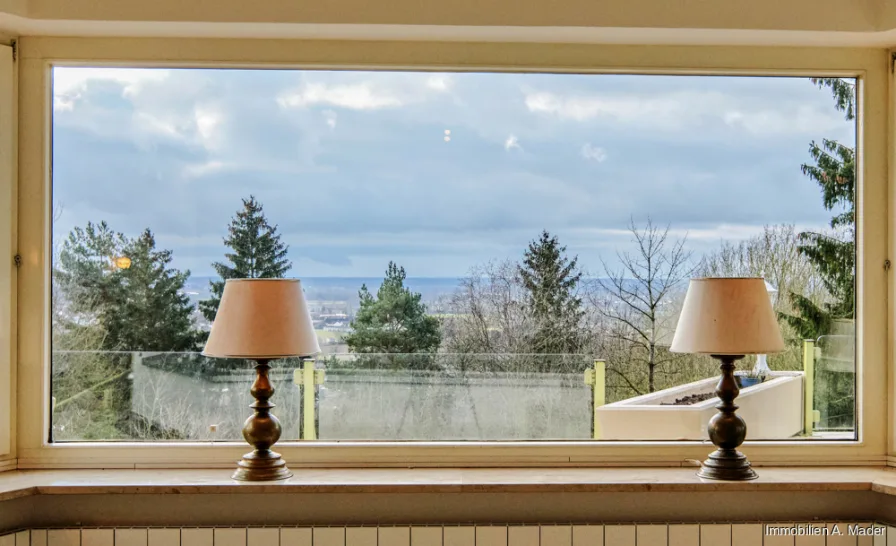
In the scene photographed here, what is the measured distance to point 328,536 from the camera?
2465mm

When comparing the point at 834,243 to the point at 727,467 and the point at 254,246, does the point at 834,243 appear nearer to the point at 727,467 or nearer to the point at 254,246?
the point at 727,467

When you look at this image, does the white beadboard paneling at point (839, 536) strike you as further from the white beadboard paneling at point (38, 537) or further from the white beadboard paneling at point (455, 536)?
the white beadboard paneling at point (38, 537)

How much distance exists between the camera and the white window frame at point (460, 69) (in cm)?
263

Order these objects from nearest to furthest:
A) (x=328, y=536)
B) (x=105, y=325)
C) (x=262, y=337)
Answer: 1. (x=262, y=337)
2. (x=328, y=536)
3. (x=105, y=325)

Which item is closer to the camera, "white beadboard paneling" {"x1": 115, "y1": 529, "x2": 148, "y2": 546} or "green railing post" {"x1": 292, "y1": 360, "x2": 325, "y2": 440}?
"white beadboard paneling" {"x1": 115, "y1": 529, "x2": 148, "y2": 546}

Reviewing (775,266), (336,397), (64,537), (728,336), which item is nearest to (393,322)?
(336,397)

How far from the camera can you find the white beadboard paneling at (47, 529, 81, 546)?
2.44 meters

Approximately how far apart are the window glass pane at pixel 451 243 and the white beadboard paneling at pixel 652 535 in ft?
1.11

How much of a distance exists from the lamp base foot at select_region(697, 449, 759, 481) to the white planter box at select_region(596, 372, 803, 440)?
233 mm

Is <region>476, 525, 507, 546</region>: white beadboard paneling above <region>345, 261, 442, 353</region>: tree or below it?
below

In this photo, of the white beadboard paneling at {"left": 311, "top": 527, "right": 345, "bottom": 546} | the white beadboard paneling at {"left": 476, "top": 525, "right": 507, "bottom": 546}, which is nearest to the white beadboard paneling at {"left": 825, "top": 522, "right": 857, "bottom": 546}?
the white beadboard paneling at {"left": 476, "top": 525, "right": 507, "bottom": 546}

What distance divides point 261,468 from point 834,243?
2073 mm

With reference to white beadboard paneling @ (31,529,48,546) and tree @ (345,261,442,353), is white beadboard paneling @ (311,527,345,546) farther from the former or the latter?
white beadboard paneling @ (31,529,48,546)

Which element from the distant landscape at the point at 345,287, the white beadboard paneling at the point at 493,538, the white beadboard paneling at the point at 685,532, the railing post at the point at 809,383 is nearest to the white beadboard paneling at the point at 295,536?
the white beadboard paneling at the point at 493,538
